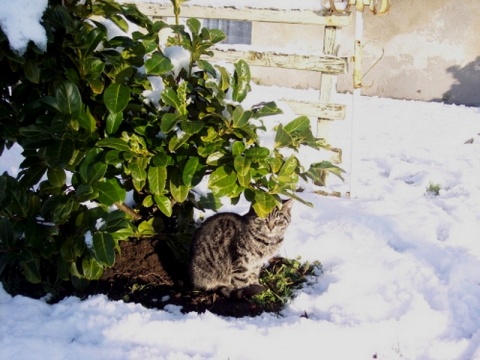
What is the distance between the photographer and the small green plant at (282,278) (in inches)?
127

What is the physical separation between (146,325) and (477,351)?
1.70 m

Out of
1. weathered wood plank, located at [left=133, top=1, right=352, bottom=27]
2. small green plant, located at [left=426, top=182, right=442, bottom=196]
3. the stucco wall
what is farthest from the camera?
the stucco wall

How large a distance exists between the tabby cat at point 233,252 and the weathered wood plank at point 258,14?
2.43m

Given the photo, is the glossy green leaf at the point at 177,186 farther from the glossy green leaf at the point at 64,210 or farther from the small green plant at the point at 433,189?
the small green plant at the point at 433,189

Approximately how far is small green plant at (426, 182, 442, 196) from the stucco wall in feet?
17.0

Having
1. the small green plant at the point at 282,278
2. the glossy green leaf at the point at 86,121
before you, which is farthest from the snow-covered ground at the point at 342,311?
the glossy green leaf at the point at 86,121

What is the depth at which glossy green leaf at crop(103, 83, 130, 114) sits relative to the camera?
2.71m

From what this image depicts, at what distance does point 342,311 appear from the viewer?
309 cm

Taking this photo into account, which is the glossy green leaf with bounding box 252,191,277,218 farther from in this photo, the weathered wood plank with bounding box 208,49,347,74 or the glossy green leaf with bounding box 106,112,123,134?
the weathered wood plank with bounding box 208,49,347,74

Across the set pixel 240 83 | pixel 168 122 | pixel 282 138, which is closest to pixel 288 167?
pixel 282 138

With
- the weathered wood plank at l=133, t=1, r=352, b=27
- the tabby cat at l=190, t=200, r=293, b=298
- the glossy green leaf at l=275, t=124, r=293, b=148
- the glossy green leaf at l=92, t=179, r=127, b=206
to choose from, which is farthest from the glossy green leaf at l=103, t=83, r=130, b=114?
the weathered wood plank at l=133, t=1, r=352, b=27

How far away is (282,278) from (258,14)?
2.87m

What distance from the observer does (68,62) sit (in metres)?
2.83

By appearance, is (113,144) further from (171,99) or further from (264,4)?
(264,4)
